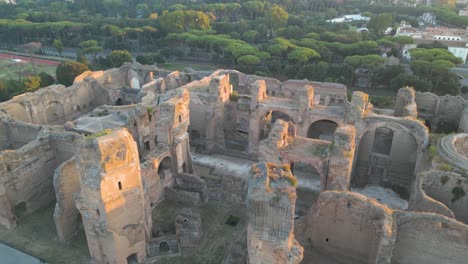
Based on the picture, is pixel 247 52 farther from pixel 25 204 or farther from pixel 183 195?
pixel 25 204

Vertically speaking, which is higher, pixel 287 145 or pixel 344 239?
pixel 287 145

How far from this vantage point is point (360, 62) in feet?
133

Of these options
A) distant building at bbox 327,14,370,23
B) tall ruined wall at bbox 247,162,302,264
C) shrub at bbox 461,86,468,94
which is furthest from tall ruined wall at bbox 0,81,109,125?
distant building at bbox 327,14,370,23

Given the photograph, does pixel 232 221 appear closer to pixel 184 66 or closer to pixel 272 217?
pixel 272 217

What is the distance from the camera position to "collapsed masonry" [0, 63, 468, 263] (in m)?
12.8

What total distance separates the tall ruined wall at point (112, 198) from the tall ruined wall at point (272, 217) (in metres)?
5.18

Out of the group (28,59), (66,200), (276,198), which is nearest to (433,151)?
(276,198)

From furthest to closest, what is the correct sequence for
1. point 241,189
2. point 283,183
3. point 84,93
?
point 84,93 < point 241,189 < point 283,183

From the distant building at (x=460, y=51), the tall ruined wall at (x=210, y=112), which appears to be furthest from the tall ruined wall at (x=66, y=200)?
the distant building at (x=460, y=51)

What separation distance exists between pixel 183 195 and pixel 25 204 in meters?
8.06

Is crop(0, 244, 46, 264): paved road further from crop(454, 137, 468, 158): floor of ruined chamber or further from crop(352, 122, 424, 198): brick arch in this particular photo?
crop(454, 137, 468, 158): floor of ruined chamber

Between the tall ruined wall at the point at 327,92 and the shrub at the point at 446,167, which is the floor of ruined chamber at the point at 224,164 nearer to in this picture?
the tall ruined wall at the point at 327,92

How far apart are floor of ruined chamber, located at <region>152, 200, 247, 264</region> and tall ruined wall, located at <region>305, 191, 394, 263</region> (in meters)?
3.39

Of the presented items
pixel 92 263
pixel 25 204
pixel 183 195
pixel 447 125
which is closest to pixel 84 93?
pixel 25 204
